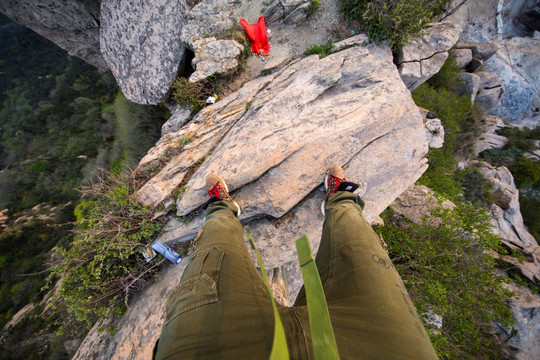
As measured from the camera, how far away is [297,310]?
6.25ft

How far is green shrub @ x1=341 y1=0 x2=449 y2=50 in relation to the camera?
4.72m

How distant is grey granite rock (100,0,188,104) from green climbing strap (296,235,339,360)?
7.34 metres

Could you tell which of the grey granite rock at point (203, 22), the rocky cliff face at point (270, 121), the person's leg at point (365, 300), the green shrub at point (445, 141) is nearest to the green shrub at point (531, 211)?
the green shrub at point (445, 141)

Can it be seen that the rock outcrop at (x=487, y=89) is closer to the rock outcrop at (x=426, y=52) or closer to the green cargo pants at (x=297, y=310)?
the rock outcrop at (x=426, y=52)

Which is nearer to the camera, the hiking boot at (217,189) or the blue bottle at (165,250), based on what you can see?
the hiking boot at (217,189)

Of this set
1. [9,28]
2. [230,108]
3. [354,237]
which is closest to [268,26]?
[230,108]

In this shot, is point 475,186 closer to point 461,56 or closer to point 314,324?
point 461,56

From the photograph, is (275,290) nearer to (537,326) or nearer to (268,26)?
(268,26)

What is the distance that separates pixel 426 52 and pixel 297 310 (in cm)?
769

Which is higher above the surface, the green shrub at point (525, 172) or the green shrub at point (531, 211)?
the green shrub at point (525, 172)

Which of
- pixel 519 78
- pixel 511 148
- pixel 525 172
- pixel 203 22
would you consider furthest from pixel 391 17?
pixel 519 78

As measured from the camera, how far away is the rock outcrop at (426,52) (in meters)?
5.54

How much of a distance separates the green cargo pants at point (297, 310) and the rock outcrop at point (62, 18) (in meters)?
10.9

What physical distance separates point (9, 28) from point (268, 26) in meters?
62.4
